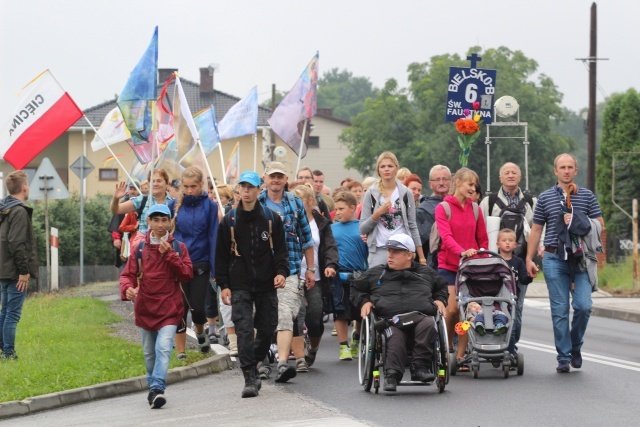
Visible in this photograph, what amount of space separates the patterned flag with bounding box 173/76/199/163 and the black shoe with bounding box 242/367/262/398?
5149 millimetres

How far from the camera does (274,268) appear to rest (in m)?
11.4

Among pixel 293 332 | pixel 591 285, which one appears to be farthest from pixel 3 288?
pixel 591 285

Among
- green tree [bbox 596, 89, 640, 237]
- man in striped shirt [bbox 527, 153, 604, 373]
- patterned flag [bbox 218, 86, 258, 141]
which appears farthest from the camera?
green tree [bbox 596, 89, 640, 237]

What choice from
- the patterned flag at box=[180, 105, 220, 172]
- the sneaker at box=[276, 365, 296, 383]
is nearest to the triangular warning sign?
the patterned flag at box=[180, 105, 220, 172]

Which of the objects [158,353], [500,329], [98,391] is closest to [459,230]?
[500,329]

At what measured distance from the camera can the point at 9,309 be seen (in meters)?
13.7

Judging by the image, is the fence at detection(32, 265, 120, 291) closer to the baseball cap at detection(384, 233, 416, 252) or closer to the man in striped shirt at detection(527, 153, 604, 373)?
the man in striped shirt at detection(527, 153, 604, 373)

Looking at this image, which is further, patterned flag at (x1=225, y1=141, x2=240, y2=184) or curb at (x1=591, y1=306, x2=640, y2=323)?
patterned flag at (x1=225, y1=141, x2=240, y2=184)

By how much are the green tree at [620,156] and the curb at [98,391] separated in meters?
28.4

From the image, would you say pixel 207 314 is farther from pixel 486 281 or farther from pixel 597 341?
pixel 597 341

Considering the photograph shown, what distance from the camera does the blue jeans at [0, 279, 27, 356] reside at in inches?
540

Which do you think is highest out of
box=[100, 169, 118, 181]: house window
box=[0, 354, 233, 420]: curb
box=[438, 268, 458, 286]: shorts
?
box=[100, 169, 118, 181]: house window

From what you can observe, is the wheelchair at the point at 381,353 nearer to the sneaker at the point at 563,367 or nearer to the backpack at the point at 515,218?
the sneaker at the point at 563,367

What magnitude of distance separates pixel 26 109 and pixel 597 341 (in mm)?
7553
